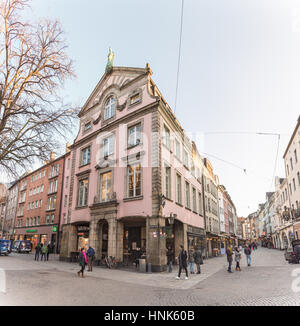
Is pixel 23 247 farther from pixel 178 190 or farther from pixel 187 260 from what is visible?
pixel 187 260

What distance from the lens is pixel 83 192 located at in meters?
23.8

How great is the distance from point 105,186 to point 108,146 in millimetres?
3819

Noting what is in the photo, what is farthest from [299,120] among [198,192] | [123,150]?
[123,150]

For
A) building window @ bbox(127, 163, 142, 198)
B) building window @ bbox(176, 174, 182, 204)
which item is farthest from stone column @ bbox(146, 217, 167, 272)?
building window @ bbox(176, 174, 182, 204)

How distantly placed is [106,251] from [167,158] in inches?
373

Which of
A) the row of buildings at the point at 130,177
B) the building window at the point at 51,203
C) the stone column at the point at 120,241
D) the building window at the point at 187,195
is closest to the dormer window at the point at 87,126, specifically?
the row of buildings at the point at 130,177

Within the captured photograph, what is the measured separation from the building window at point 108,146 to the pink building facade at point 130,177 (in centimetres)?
9

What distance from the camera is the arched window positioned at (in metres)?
23.5

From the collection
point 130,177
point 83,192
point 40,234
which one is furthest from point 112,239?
point 40,234

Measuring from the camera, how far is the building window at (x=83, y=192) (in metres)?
23.3

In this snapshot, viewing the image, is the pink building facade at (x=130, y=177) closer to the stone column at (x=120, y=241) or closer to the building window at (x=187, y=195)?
the stone column at (x=120, y=241)

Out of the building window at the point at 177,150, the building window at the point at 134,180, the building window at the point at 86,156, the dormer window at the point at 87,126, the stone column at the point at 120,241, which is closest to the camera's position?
the stone column at the point at 120,241

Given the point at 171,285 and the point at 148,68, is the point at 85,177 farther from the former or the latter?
the point at 171,285

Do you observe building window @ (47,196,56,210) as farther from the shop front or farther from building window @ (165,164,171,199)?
building window @ (165,164,171,199)
